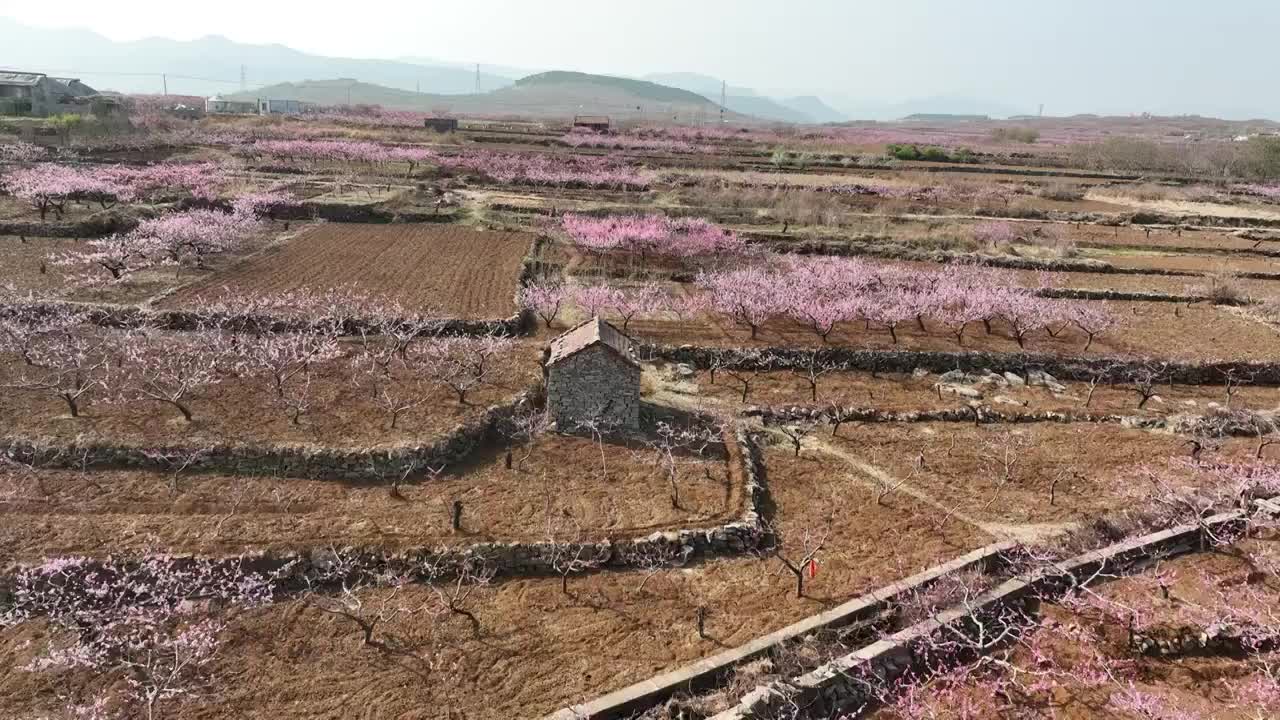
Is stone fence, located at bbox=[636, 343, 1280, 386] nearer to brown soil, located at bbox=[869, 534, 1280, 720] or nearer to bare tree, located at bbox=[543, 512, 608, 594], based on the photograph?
bare tree, located at bbox=[543, 512, 608, 594]

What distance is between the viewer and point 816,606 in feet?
44.4

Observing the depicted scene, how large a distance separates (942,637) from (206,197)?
44.3 m

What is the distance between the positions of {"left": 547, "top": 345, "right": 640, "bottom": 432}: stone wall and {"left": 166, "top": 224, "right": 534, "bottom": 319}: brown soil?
8.94m

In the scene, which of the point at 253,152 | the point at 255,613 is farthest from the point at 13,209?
the point at 255,613

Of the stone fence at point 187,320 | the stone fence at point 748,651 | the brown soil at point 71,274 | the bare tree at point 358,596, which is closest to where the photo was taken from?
the stone fence at point 748,651

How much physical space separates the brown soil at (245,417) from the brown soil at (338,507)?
1298mm

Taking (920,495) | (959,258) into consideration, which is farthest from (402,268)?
(959,258)

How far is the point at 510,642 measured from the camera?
12.4 m

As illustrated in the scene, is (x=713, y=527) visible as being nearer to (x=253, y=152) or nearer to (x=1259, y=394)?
(x=1259, y=394)

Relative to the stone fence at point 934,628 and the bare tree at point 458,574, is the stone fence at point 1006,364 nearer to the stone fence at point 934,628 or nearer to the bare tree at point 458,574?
the stone fence at point 934,628

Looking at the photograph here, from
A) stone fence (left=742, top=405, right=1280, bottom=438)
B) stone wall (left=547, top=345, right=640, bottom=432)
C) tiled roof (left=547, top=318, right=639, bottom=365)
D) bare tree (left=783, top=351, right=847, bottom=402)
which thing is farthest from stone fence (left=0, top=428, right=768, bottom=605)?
bare tree (left=783, top=351, right=847, bottom=402)

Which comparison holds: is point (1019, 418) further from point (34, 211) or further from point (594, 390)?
point (34, 211)

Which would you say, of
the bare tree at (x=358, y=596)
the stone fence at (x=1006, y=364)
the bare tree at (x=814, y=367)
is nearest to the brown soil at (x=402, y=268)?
the stone fence at (x=1006, y=364)

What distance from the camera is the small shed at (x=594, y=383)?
18.7 metres
